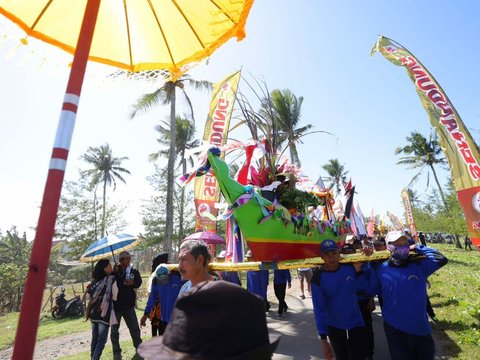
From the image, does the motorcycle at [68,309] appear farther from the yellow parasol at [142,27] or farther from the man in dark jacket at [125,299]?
the yellow parasol at [142,27]

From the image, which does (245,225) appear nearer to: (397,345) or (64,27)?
(397,345)

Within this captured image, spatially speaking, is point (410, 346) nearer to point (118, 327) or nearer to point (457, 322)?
point (457, 322)

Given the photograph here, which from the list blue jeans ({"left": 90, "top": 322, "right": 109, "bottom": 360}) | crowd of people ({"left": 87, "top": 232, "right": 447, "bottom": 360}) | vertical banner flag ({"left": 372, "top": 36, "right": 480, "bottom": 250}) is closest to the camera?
crowd of people ({"left": 87, "top": 232, "right": 447, "bottom": 360})

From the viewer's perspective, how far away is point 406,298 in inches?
126

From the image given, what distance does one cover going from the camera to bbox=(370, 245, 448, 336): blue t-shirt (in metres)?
3.08

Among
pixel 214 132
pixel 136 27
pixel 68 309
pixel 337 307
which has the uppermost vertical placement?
pixel 214 132

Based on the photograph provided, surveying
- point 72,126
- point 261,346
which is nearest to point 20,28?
point 72,126

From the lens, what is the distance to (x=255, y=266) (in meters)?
3.53

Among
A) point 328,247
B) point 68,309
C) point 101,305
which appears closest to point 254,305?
point 328,247

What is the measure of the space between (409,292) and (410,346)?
53cm

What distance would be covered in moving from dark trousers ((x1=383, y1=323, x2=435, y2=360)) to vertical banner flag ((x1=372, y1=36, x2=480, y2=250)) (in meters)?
3.14

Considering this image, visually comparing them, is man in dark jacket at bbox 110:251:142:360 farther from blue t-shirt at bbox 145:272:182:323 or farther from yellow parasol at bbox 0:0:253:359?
yellow parasol at bbox 0:0:253:359

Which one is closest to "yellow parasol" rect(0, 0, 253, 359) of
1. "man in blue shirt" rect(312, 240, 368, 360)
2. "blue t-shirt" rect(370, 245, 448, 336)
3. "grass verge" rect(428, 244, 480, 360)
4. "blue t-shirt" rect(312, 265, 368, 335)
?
"man in blue shirt" rect(312, 240, 368, 360)

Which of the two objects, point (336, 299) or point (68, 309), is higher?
point (336, 299)
